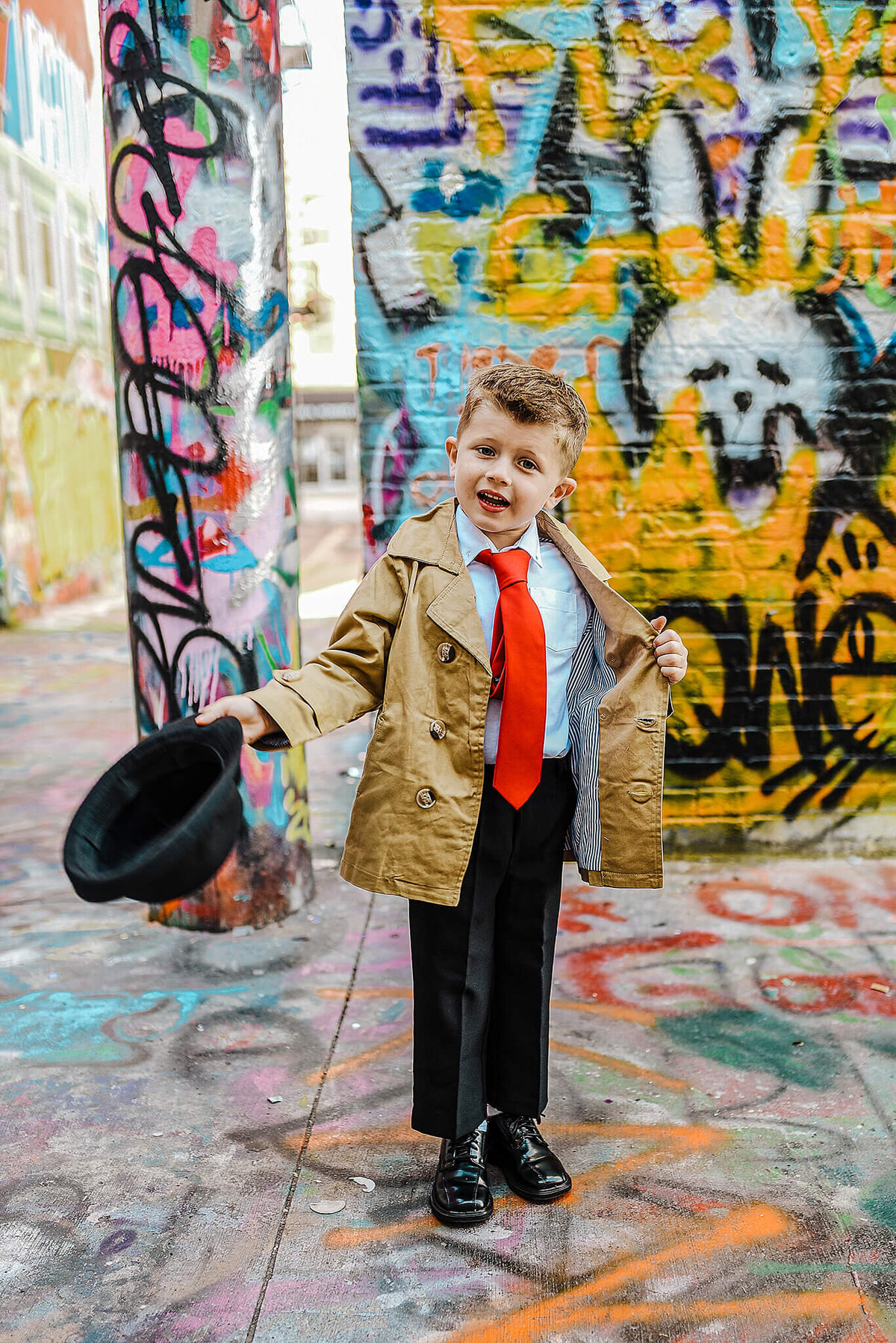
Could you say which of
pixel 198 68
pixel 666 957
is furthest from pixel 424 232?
pixel 666 957

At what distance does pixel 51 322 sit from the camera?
13.0 meters

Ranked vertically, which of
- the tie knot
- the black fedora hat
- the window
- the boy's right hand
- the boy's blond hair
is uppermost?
the window

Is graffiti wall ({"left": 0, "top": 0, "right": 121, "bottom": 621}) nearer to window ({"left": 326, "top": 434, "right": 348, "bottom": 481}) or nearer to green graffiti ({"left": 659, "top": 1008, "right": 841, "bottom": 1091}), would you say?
green graffiti ({"left": 659, "top": 1008, "right": 841, "bottom": 1091})

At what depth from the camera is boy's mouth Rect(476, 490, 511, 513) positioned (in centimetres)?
213

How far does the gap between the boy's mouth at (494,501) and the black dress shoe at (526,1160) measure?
1318 mm

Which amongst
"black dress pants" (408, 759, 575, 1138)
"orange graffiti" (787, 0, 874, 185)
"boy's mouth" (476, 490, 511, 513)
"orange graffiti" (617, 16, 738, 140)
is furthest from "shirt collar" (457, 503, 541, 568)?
"orange graffiti" (787, 0, 874, 185)

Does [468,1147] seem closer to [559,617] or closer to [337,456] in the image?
[559,617]

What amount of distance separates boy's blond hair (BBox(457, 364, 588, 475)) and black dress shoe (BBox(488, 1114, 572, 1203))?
4.72 ft

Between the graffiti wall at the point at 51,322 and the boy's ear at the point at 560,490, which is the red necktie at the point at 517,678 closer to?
the boy's ear at the point at 560,490

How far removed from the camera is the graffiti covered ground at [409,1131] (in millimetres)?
2061

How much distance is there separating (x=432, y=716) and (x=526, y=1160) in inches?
40.1

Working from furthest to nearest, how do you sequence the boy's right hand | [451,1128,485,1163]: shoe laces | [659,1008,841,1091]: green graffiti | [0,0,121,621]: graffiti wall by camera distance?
1. [0,0,121,621]: graffiti wall
2. [659,1008,841,1091]: green graffiti
3. [451,1128,485,1163]: shoe laces
4. the boy's right hand

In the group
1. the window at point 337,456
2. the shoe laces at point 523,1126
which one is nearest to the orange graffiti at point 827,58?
the shoe laces at point 523,1126

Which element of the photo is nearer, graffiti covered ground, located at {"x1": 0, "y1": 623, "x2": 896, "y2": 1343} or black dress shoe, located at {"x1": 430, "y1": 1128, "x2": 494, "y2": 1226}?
graffiti covered ground, located at {"x1": 0, "y1": 623, "x2": 896, "y2": 1343}
